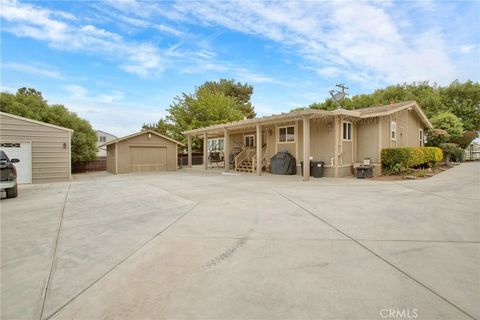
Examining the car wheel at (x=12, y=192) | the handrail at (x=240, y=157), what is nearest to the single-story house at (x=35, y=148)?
the car wheel at (x=12, y=192)

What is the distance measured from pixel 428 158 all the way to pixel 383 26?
7.25m

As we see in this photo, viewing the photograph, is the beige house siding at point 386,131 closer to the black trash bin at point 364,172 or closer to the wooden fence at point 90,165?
the black trash bin at point 364,172

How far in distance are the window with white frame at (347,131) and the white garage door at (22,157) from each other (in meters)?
14.4

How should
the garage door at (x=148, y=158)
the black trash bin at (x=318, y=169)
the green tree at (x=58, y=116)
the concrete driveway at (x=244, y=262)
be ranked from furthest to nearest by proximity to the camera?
the green tree at (x=58, y=116) < the garage door at (x=148, y=158) < the black trash bin at (x=318, y=169) < the concrete driveway at (x=244, y=262)

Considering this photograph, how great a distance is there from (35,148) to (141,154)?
634 cm

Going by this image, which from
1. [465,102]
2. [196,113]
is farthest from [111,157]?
[465,102]

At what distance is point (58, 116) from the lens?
18.9m

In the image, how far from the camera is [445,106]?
859 inches

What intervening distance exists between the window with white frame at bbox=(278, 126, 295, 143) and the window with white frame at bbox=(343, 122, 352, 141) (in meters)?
2.44

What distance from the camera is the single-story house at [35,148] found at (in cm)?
1102

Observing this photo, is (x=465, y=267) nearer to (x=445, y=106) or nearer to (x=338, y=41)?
(x=338, y=41)

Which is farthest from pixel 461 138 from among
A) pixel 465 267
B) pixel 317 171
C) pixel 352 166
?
pixel 465 267

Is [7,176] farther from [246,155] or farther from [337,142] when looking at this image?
[337,142]

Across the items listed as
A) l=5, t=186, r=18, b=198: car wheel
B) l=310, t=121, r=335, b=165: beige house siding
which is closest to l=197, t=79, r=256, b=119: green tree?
l=310, t=121, r=335, b=165: beige house siding
